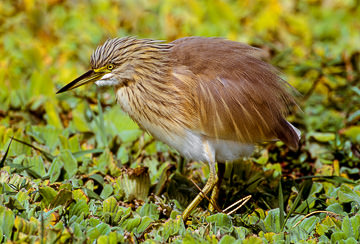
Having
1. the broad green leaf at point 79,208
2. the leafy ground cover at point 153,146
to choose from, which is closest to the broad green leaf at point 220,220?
the leafy ground cover at point 153,146

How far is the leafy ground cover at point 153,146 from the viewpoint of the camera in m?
2.93

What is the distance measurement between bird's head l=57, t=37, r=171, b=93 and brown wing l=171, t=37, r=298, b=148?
0.14m

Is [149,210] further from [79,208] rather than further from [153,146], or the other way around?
[153,146]

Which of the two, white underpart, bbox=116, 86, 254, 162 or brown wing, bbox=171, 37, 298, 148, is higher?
brown wing, bbox=171, 37, 298, 148

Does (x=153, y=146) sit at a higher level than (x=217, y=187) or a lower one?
higher

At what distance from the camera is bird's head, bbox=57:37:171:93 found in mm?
3150

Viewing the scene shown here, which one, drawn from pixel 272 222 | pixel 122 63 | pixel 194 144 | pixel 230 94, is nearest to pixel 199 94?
pixel 230 94

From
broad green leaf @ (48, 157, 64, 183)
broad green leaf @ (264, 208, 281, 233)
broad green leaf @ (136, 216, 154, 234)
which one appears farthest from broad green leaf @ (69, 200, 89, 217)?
broad green leaf @ (264, 208, 281, 233)

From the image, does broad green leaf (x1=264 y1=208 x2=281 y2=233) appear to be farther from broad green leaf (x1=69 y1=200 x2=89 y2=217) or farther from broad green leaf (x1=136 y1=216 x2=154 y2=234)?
broad green leaf (x1=69 y1=200 x2=89 y2=217)

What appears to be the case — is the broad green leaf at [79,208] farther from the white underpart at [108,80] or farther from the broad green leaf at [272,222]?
the broad green leaf at [272,222]

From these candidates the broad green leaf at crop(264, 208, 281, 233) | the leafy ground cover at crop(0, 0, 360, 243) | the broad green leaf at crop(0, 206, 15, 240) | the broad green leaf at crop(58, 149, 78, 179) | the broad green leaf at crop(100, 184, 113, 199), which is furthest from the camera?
the broad green leaf at crop(58, 149, 78, 179)

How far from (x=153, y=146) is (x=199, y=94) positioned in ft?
3.81

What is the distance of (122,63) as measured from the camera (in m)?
3.16

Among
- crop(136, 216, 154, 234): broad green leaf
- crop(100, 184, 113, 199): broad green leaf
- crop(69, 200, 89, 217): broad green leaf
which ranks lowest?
crop(136, 216, 154, 234): broad green leaf
